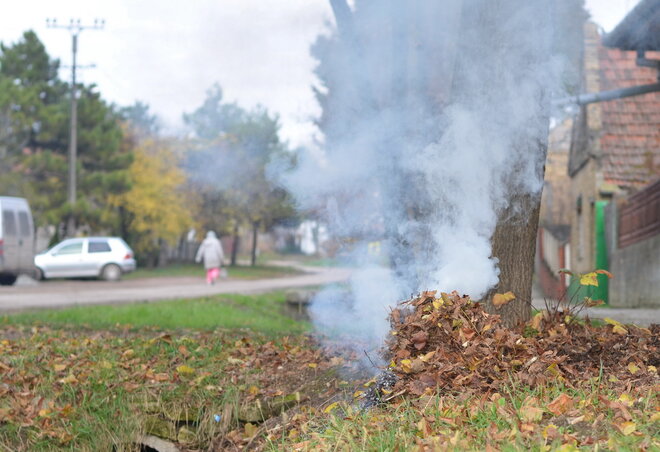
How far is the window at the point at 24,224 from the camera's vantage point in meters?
20.0

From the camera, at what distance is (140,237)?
3562 cm

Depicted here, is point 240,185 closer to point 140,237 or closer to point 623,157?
point 140,237

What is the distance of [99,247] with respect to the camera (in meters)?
25.8

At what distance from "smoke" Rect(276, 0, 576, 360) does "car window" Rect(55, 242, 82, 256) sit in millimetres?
17107

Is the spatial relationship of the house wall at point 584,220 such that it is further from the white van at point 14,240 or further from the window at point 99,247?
the window at point 99,247

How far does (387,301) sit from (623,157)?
10047 millimetres

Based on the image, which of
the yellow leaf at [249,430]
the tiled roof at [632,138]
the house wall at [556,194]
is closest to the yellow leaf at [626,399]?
the yellow leaf at [249,430]

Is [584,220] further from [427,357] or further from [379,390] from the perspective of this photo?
[427,357]

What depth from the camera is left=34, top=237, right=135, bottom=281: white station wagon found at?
82.0ft

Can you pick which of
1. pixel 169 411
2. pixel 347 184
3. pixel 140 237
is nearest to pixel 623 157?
pixel 347 184

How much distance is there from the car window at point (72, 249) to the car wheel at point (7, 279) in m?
4.57

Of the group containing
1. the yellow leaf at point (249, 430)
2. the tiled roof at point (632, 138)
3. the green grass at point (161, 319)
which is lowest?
the yellow leaf at point (249, 430)

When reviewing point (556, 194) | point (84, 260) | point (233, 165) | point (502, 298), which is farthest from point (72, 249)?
point (502, 298)

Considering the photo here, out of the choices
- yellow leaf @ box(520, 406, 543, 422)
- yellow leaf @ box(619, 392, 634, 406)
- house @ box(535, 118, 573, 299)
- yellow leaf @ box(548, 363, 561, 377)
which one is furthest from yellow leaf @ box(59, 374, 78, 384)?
house @ box(535, 118, 573, 299)
